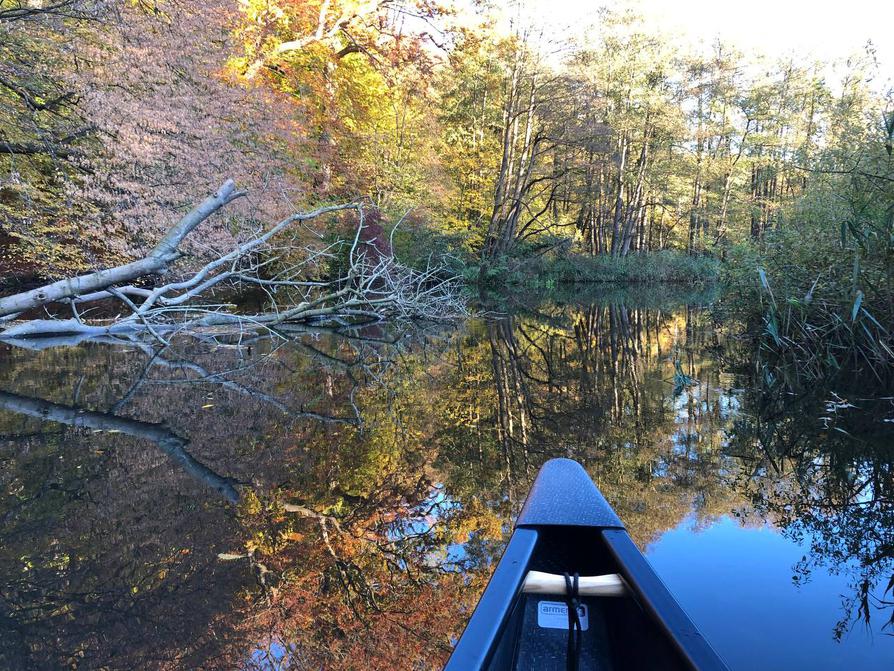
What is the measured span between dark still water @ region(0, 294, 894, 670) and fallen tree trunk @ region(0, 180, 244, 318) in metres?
0.94

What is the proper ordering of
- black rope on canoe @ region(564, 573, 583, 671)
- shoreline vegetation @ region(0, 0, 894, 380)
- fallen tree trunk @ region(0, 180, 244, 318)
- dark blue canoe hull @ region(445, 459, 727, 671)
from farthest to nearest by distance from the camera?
fallen tree trunk @ region(0, 180, 244, 318), shoreline vegetation @ region(0, 0, 894, 380), black rope on canoe @ region(564, 573, 583, 671), dark blue canoe hull @ region(445, 459, 727, 671)

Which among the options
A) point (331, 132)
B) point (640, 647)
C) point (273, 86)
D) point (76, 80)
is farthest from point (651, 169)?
point (640, 647)

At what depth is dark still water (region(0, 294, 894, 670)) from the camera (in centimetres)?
187

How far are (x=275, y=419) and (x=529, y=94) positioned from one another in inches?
727

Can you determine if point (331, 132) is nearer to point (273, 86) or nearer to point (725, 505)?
point (273, 86)

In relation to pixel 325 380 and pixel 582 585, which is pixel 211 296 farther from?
pixel 582 585

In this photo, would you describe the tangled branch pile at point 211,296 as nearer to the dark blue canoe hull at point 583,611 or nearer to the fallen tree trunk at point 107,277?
the fallen tree trunk at point 107,277

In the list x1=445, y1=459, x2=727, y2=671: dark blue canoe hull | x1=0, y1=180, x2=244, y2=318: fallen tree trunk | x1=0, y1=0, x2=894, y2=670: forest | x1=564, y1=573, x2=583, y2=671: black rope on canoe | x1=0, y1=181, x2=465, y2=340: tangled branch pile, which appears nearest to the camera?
x1=445, y1=459, x2=727, y2=671: dark blue canoe hull

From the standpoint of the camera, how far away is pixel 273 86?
13617 mm

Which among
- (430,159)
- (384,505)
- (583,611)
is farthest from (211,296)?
(583,611)

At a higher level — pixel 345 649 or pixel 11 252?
pixel 11 252

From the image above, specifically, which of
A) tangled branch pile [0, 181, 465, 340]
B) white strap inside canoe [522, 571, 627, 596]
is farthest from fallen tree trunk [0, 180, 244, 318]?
white strap inside canoe [522, 571, 627, 596]

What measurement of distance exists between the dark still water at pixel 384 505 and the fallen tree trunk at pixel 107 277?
3.07 ft

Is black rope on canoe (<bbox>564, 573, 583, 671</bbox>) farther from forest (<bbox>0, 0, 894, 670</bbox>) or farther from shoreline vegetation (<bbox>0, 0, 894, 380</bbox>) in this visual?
shoreline vegetation (<bbox>0, 0, 894, 380</bbox>)
